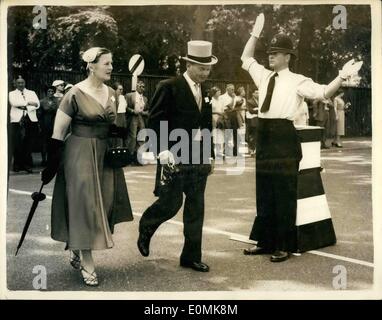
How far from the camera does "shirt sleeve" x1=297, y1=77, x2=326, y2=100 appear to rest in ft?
14.9

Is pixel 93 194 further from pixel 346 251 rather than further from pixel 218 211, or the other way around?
pixel 346 251

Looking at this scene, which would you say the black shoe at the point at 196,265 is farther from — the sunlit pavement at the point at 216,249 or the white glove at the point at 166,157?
the white glove at the point at 166,157

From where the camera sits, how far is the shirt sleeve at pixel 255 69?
4609mm

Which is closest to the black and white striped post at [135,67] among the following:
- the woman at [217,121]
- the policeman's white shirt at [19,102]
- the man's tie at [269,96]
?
the woman at [217,121]

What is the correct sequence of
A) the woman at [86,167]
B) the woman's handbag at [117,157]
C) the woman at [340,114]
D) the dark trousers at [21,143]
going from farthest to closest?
the woman at [340,114] < the dark trousers at [21,143] < the woman's handbag at [117,157] < the woman at [86,167]

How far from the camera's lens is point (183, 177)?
180 inches

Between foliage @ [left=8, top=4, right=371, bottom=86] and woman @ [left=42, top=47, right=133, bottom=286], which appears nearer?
woman @ [left=42, top=47, right=133, bottom=286]

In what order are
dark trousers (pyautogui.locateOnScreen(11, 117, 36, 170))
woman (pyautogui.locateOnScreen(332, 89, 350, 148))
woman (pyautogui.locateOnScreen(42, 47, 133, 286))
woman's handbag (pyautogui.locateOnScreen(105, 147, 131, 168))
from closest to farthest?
woman (pyautogui.locateOnScreen(42, 47, 133, 286))
woman's handbag (pyautogui.locateOnScreen(105, 147, 131, 168))
dark trousers (pyautogui.locateOnScreen(11, 117, 36, 170))
woman (pyautogui.locateOnScreen(332, 89, 350, 148))

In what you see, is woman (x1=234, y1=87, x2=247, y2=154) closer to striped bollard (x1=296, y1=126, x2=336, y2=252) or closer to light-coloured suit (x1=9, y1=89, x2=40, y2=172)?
striped bollard (x1=296, y1=126, x2=336, y2=252)

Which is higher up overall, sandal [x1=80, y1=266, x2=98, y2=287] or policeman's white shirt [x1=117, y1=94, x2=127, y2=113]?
policeman's white shirt [x1=117, y1=94, x2=127, y2=113]

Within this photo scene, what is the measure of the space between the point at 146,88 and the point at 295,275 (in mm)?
1736

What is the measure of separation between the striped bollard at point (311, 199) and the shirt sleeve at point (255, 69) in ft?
1.63

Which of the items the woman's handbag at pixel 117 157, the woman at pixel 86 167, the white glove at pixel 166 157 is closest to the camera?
the woman at pixel 86 167

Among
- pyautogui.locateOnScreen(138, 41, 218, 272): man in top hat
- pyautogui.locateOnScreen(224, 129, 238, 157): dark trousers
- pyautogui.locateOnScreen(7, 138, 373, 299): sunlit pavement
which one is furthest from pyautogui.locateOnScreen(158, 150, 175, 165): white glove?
pyautogui.locateOnScreen(224, 129, 238, 157): dark trousers
